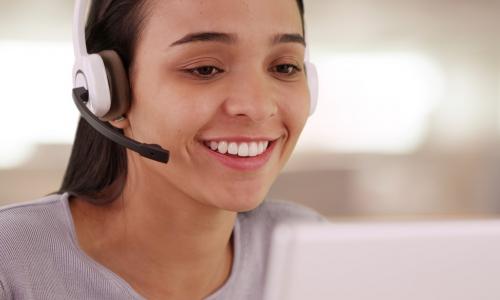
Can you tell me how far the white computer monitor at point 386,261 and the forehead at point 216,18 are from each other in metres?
0.52

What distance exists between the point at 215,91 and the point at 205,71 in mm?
43

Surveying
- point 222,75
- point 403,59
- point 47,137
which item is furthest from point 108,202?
point 403,59

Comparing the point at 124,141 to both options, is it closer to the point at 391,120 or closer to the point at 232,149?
the point at 232,149

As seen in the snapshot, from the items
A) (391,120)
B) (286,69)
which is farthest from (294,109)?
(391,120)

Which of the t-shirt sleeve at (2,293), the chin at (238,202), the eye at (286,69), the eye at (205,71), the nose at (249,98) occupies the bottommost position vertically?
the t-shirt sleeve at (2,293)

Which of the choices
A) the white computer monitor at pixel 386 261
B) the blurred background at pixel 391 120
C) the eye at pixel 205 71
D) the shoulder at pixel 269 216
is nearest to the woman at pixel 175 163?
the eye at pixel 205 71

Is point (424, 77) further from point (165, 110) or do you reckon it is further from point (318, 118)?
point (165, 110)

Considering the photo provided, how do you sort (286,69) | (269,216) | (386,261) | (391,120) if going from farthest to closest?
1. (391,120)
2. (269,216)
3. (286,69)
4. (386,261)

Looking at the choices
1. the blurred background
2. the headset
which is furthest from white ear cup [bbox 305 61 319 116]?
the blurred background

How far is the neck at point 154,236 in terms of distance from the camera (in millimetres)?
1160

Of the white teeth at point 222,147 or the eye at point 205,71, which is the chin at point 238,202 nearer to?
the white teeth at point 222,147

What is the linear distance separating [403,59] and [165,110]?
→ 7.75 ft

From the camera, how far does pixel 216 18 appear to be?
3.42ft

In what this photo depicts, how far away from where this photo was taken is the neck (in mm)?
1160
